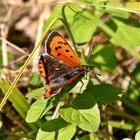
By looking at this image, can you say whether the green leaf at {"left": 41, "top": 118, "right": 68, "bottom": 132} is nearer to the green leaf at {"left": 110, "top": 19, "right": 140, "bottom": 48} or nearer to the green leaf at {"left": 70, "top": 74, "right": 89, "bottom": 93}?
the green leaf at {"left": 70, "top": 74, "right": 89, "bottom": 93}

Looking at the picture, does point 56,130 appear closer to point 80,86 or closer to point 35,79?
point 80,86

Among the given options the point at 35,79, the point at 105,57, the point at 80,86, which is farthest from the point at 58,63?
the point at 105,57

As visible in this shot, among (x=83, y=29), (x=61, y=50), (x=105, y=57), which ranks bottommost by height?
(x=105, y=57)

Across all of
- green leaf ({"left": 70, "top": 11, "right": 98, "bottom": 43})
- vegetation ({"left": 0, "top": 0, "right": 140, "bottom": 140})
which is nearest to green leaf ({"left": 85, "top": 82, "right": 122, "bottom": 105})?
vegetation ({"left": 0, "top": 0, "right": 140, "bottom": 140})

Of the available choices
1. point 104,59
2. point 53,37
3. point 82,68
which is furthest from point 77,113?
point 104,59

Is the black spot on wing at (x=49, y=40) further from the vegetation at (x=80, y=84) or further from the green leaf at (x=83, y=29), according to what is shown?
the green leaf at (x=83, y=29)
